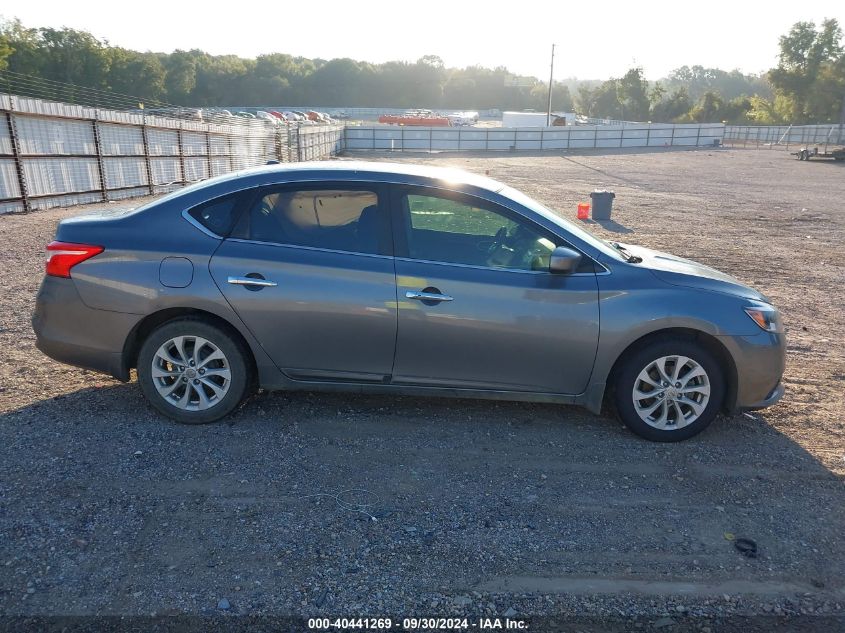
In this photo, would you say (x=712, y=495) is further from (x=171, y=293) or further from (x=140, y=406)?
(x=140, y=406)

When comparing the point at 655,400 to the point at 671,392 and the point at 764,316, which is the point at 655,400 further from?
the point at 764,316

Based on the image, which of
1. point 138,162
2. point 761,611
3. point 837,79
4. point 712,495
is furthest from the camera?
point 837,79

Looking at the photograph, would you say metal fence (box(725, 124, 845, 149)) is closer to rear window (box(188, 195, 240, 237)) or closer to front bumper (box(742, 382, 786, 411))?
front bumper (box(742, 382, 786, 411))

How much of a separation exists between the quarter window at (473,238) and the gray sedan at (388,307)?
0.01 meters

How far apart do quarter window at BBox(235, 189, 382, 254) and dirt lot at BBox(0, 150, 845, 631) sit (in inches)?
48.3

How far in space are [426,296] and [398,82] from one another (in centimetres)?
14753

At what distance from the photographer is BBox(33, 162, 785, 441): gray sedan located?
13.9 feet

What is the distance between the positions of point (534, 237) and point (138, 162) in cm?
1719

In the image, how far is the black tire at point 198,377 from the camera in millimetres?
4324

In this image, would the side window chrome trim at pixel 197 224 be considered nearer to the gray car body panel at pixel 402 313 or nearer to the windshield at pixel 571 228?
the gray car body panel at pixel 402 313

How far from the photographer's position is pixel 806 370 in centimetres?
590

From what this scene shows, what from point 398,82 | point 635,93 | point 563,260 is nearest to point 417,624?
point 563,260

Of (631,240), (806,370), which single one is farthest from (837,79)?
(806,370)

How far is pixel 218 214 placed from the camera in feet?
14.4
